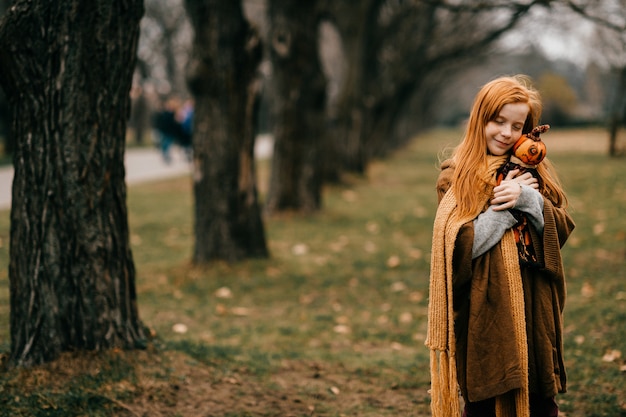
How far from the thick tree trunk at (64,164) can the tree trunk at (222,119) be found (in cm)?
356

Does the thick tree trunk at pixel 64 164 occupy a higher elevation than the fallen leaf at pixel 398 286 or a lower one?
higher

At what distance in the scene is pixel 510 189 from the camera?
2922 millimetres

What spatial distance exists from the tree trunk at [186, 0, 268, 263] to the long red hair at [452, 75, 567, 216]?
5107 millimetres

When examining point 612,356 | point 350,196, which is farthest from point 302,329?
point 350,196

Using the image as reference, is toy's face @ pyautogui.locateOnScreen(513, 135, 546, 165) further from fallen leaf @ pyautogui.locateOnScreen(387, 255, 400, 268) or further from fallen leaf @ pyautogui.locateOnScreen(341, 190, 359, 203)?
fallen leaf @ pyautogui.locateOnScreen(341, 190, 359, 203)

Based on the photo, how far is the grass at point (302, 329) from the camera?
13.5 feet

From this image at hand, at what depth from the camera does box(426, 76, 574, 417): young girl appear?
291 cm

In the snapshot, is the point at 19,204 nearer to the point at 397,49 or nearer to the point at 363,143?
the point at 363,143

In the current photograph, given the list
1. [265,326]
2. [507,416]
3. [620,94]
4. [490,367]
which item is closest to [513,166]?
[490,367]

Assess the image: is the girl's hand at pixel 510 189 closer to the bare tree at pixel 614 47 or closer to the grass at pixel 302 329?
the grass at pixel 302 329

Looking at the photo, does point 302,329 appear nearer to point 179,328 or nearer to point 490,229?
point 179,328

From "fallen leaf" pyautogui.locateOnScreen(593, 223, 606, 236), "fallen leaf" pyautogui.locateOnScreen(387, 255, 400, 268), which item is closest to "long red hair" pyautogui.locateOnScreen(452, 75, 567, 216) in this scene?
"fallen leaf" pyautogui.locateOnScreen(387, 255, 400, 268)

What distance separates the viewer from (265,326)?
6449mm

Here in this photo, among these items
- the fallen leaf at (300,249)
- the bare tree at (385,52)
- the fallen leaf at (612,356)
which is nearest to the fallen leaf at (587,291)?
the fallen leaf at (612,356)
